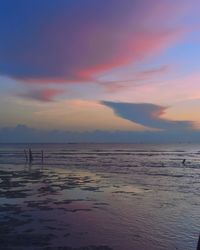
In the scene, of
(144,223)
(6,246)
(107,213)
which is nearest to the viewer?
(6,246)

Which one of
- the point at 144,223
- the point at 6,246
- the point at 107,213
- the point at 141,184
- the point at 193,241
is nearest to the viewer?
the point at 6,246

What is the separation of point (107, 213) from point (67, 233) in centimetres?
447

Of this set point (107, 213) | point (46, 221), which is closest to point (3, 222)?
point (46, 221)

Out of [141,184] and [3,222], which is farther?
[141,184]

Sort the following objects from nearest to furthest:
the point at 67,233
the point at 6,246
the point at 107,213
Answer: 1. the point at 6,246
2. the point at 67,233
3. the point at 107,213

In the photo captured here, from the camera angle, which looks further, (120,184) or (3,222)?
(120,184)

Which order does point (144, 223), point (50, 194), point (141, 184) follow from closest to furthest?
point (144, 223) < point (50, 194) < point (141, 184)

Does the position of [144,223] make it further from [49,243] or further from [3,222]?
[3,222]

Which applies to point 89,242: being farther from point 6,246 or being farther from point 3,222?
point 3,222

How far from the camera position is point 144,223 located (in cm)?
1591

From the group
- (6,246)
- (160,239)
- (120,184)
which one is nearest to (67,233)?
(6,246)

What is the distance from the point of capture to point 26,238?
527 inches

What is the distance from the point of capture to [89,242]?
516 inches

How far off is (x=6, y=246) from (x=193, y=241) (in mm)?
6640
